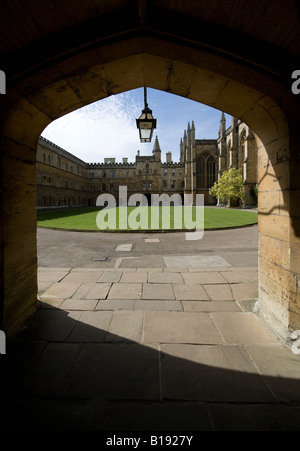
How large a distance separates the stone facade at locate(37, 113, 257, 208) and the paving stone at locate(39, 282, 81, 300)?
1110 inches

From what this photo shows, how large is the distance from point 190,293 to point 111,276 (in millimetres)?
1794

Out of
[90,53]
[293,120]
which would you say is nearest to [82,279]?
[90,53]

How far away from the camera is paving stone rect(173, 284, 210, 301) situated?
3488mm

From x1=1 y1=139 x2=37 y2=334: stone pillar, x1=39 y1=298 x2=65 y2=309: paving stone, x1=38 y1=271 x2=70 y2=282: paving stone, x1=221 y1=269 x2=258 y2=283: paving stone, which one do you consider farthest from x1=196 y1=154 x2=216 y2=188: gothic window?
x1=1 y1=139 x2=37 y2=334: stone pillar

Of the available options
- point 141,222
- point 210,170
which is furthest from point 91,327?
point 210,170

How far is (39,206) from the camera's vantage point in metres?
28.5

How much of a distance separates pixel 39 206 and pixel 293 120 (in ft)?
103

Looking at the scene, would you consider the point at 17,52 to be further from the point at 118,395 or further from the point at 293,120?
the point at 118,395

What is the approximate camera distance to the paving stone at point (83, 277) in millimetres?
4273

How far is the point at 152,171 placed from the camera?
5062cm

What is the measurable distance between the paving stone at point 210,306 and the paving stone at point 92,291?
1.46 m

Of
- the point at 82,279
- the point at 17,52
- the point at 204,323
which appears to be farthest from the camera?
the point at 82,279

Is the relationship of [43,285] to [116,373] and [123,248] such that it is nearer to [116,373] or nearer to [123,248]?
[116,373]
